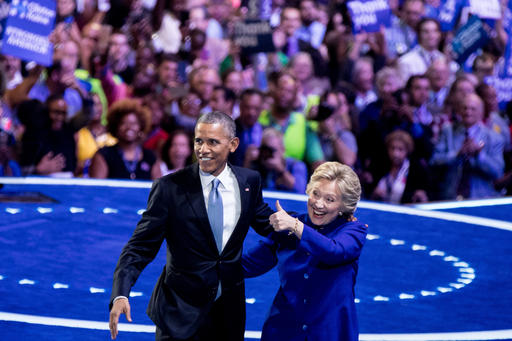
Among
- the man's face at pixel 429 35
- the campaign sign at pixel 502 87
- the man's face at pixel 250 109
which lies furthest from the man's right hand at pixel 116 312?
the campaign sign at pixel 502 87

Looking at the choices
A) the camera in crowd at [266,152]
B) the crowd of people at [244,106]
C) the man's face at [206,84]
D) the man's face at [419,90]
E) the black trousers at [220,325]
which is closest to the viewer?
the black trousers at [220,325]

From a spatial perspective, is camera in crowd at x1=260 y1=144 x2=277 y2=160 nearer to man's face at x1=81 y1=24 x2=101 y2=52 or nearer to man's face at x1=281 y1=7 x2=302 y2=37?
man's face at x1=81 y1=24 x2=101 y2=52

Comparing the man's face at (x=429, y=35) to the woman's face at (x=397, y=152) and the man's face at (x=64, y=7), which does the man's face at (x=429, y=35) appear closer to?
the woman's face at (x=397, y=152)

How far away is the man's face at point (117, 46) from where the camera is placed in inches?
453

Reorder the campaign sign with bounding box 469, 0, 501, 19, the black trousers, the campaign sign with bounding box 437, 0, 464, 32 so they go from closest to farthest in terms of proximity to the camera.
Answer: the black trousers → the campaign sign with bounding box 469, 0, 501, 19 → the campaign sign with bounding box 437, 0, 464, 32

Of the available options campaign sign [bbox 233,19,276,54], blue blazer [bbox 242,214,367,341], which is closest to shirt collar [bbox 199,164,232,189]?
blue blazer [bbox 242,214,367,341]

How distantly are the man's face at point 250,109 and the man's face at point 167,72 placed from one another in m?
1.15

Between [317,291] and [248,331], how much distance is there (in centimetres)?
167

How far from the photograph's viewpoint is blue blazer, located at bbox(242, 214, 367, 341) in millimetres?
4309

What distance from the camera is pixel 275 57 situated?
41.2 ft

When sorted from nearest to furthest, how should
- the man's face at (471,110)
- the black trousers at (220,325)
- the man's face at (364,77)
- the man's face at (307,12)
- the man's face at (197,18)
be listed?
the black trousers at (220,325) → the man's face at (471,110) → the man's face at (364,77) → the man's face at (197,18) → the man's face at (307,12)

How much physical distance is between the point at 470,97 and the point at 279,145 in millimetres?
2373

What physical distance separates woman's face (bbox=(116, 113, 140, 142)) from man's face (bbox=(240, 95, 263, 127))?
1230 millimetres

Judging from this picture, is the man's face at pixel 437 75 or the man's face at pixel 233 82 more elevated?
the man's face at pixel 437 75
